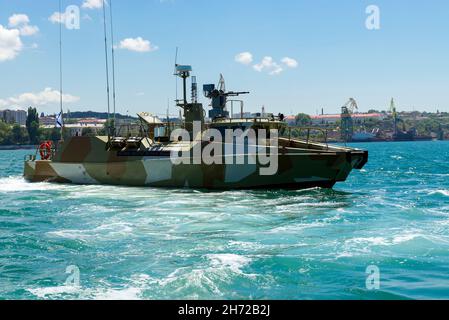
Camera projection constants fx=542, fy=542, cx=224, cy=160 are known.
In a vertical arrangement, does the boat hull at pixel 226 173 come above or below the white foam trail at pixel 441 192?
above

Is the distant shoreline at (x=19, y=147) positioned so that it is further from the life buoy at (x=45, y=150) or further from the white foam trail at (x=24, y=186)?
the white foam trail at (x=24, y=186)

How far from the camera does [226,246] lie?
480 inches

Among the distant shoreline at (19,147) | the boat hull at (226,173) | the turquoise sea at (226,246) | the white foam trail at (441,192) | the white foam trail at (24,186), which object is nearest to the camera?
the turquoise sea at (226,246)

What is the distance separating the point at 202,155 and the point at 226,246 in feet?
36.1

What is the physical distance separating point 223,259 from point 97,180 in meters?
17.0

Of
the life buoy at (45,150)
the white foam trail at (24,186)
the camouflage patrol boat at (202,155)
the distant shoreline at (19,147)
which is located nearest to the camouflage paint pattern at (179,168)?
the camouflage patrol boat at (202,155)

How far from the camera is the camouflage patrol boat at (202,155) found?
71.8 ft

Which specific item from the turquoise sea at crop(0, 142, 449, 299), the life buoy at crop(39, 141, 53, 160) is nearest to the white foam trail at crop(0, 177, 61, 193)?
the life buoy at crop(39, 141, 53, 160)

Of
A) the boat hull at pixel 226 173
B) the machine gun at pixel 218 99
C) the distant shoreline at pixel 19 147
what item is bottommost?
the distant shoreline at pixel 19 147

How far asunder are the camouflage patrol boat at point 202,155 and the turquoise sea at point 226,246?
1.13 metres

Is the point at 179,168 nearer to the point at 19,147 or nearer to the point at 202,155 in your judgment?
the point at 202,155

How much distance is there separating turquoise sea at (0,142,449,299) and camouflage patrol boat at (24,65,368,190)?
3.70 feet

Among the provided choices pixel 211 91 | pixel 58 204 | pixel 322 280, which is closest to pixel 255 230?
pixel 322 280

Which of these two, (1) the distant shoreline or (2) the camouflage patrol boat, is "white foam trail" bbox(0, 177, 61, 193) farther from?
(1) the distant shoreline
